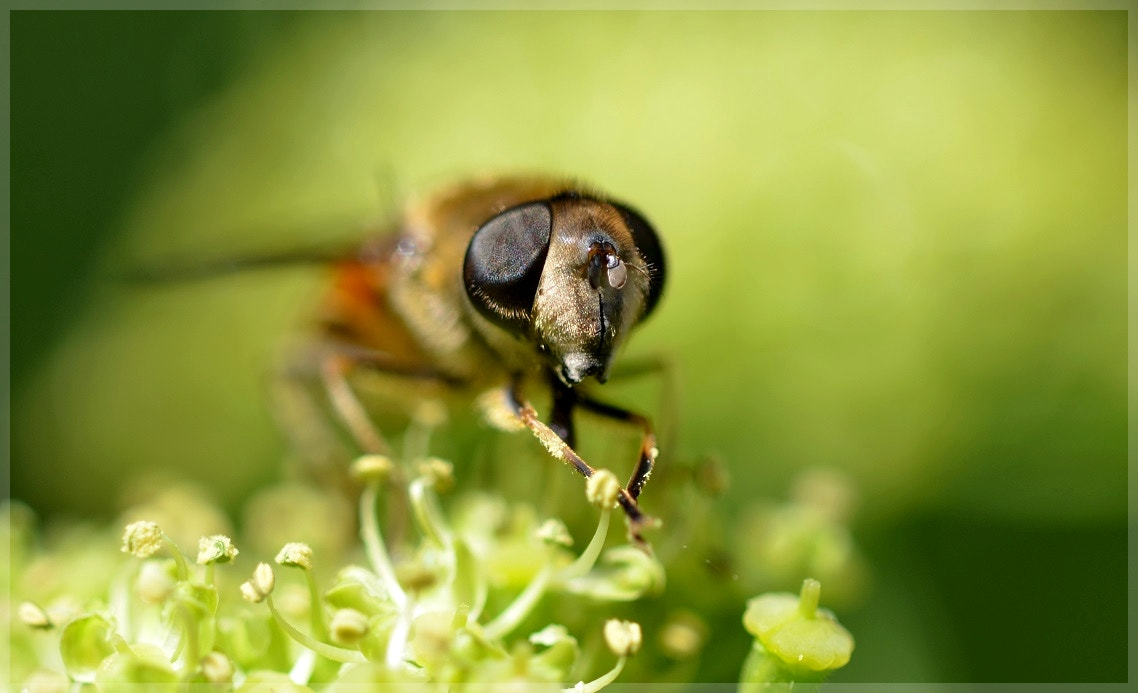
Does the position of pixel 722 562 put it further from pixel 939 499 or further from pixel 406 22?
pixel 406 22

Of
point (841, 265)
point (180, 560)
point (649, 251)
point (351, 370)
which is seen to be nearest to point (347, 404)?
point (351, 370)

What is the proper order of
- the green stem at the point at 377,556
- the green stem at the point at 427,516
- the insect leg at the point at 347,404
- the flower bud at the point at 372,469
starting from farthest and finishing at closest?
the insect leg at the point at 347,404
the flower bud at the point at 372,469
the green stem at the point at 427,516
the green stem at the point at 377,556

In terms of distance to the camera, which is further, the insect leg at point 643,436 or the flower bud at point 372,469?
the flower bud at point 372,469

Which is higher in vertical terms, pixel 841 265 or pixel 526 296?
pixel 841 265

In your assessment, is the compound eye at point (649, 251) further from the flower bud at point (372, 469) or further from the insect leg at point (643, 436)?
the flower bud at point (372, 469)

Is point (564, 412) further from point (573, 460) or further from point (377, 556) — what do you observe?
point (377, 556)

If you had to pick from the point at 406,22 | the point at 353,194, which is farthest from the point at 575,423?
the point at 406,22

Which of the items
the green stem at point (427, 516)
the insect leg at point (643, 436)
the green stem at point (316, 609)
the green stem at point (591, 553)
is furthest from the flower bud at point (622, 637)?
the green stem at point (316, 609)

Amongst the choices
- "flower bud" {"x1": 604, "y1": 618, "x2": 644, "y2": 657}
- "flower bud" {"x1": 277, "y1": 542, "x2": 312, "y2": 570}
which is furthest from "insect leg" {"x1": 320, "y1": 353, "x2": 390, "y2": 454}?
"flower bud" {"x1": 604, "y1": 618, "x2": 644, "y2": 657}
